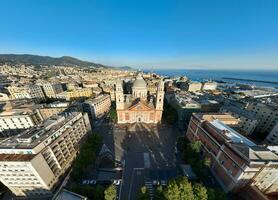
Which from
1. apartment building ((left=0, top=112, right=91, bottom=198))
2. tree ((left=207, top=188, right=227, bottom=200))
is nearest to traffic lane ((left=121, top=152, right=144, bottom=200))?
tree ((left=207, top=188, right=227, bottom=200))

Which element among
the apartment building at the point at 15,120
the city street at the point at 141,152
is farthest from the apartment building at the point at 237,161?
the apartment building at the point at 15,120

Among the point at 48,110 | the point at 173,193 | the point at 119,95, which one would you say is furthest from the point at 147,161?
the point at 48,110

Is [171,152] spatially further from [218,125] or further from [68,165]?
[68,165]

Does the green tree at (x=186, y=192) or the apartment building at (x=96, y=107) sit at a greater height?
the green tree at (x=186, y=192)

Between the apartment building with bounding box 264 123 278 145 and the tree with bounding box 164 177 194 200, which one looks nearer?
the tree with bounding box 164 177 194 200

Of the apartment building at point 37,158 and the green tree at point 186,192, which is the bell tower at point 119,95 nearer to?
the apartment building at point 37,158

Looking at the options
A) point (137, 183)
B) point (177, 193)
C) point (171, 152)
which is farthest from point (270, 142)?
point (137, 183)

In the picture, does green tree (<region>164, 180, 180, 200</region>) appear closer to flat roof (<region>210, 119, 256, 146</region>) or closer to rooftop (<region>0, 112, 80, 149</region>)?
flat roof (<region>210, 119, 256, 146</region>)
